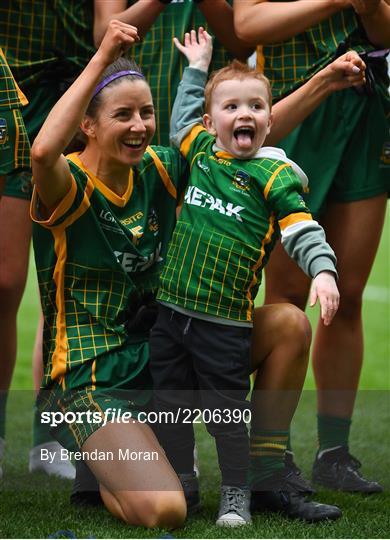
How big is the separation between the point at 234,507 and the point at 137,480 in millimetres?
277

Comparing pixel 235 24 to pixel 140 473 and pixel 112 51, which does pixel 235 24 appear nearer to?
pixel 112 51

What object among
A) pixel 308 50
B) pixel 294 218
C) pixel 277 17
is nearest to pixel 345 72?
pixel 277 17

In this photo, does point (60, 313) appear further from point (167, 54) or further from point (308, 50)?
point (308, 50)

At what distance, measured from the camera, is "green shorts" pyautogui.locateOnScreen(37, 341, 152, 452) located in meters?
3.46

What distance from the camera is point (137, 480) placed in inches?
133

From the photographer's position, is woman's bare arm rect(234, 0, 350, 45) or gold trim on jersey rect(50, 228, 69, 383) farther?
woman's bare arm rect(234, 0, 350, 45)

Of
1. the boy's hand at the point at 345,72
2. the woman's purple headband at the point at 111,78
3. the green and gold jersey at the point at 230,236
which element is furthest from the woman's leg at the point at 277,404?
the woman's purple headband at the point at 111,78

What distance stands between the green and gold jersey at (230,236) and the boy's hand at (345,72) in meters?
0.36

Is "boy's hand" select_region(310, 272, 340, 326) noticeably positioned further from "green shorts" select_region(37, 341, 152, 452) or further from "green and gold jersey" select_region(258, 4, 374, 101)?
"green and gold jersey" select_region(258, 4, 374, 101)

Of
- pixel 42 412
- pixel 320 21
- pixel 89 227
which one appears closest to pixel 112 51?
pixel 89 227

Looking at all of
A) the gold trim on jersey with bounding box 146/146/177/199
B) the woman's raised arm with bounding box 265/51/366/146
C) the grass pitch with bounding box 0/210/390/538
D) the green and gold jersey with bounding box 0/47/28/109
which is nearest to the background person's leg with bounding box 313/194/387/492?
the grass pitch with bounding box 0/210/390/538

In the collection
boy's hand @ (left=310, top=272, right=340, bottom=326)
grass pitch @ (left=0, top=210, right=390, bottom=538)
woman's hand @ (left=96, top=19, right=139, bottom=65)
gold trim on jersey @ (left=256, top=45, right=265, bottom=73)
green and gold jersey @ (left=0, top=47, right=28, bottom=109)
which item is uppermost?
woman's hand @ (left=96, top=19, right=139, bottom=65)

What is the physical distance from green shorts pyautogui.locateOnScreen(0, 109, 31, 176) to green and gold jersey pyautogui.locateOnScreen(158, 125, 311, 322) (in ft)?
1.72

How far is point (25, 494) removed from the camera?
3.83 m
